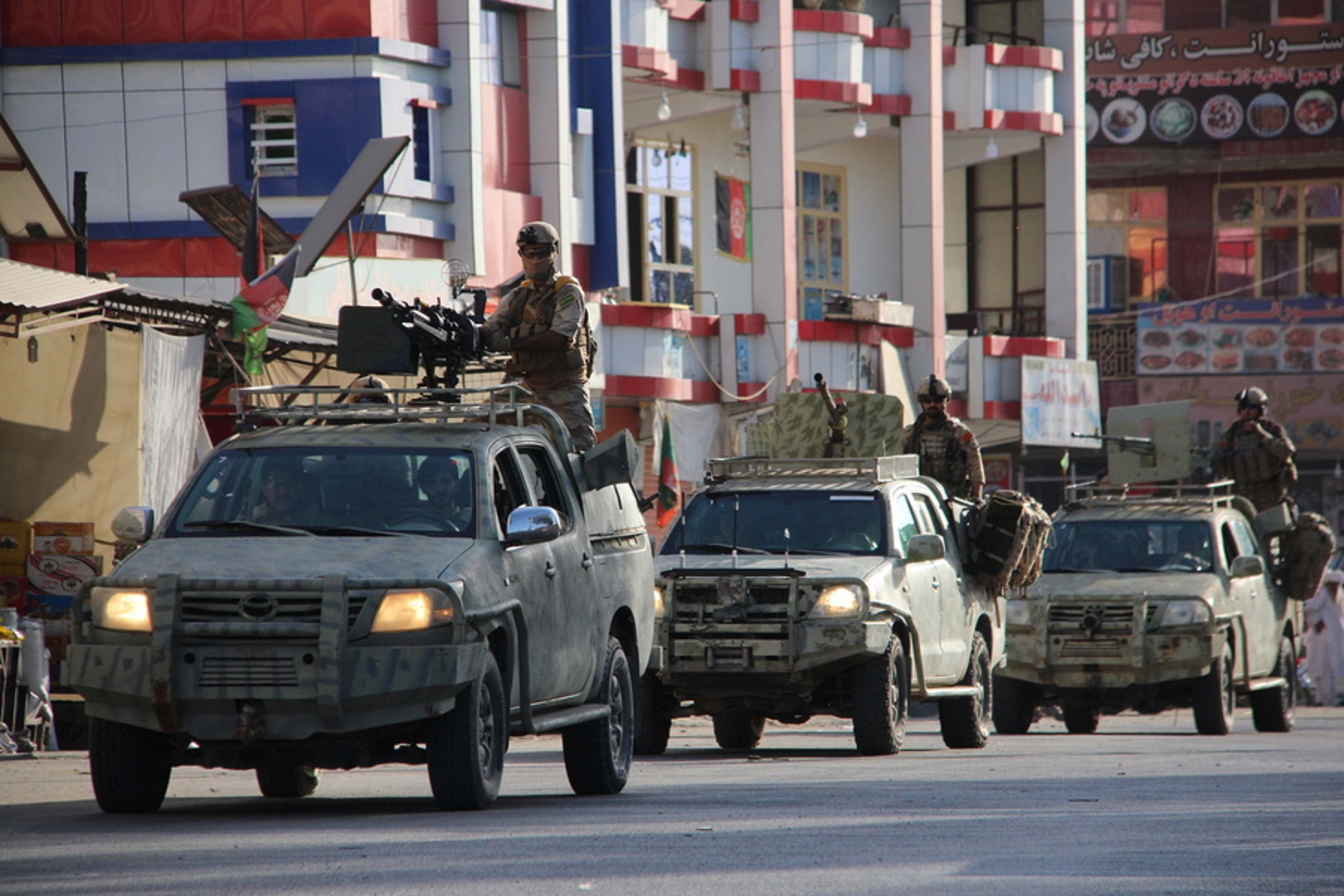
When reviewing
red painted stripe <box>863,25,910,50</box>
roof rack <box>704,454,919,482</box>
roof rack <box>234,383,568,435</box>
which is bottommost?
roof rack <box>704,454,919,482</box>

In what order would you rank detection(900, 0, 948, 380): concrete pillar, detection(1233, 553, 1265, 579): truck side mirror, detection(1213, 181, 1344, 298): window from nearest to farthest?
detection(1233, 553, 1265, 579): truck side mirror
detection(900, 0, 948, 380): concrete pillar
detection(1213, 181, 1344, 298): window

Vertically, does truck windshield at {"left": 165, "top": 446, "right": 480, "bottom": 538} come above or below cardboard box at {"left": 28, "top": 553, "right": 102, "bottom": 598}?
above

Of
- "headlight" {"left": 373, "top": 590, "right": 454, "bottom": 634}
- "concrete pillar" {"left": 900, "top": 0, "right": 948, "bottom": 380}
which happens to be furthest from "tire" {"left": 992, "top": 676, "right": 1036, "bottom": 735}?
"concrete pillar" {"left": 900, "top": 0, "right": 948, "bottom": 380}

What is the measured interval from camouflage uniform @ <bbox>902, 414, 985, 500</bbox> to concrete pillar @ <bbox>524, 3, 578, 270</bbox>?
10375 mm

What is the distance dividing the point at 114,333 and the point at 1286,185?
1269 inches

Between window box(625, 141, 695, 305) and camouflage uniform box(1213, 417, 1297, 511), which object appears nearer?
camouflage uniform box(1213, 417, 1297, 511)

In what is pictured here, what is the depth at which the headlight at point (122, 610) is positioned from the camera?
31.3 feet

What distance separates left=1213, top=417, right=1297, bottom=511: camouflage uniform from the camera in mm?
22453

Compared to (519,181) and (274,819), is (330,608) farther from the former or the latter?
(519,181)

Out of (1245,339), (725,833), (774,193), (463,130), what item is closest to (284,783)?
(725,833)

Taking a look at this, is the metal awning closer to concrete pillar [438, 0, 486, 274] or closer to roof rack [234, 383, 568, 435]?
concrete pillar [438, 0, 486, 274]

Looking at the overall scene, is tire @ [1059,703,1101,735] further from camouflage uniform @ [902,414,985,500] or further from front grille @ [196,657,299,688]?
front grille @ [196,657,299,688]

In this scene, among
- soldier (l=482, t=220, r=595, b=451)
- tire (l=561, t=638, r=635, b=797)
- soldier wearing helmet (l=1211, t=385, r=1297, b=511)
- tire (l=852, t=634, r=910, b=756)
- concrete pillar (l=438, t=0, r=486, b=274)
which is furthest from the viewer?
concrete pillar (l=438, t=0, r=486, b=274)

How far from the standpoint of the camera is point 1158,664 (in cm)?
1920
